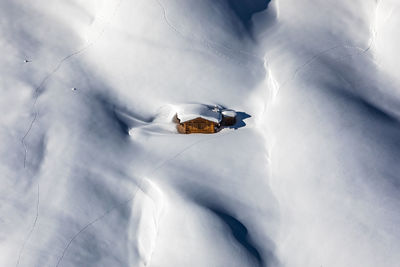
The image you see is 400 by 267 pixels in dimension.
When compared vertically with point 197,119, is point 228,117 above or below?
above

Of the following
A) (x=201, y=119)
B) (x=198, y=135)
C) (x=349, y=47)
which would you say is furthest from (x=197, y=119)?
(x=349, y=47)

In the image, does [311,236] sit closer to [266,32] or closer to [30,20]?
[266,32]

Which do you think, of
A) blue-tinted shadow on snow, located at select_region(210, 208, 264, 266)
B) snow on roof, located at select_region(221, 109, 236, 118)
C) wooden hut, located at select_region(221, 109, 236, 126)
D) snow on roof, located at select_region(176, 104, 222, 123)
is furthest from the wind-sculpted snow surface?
snow on roof, located at select_region(176, 104, 222, 123)

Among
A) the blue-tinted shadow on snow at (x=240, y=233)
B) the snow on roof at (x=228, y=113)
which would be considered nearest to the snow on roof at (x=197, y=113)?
the snow on roof at (x=228, y=113)

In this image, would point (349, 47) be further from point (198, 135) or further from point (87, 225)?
point (87, 225)

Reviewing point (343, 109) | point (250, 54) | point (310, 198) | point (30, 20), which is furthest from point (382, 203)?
point (30, 20)

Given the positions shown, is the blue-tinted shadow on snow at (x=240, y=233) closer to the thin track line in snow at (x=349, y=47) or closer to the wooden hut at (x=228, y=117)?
the wooden hut at (x=228, y=117)
